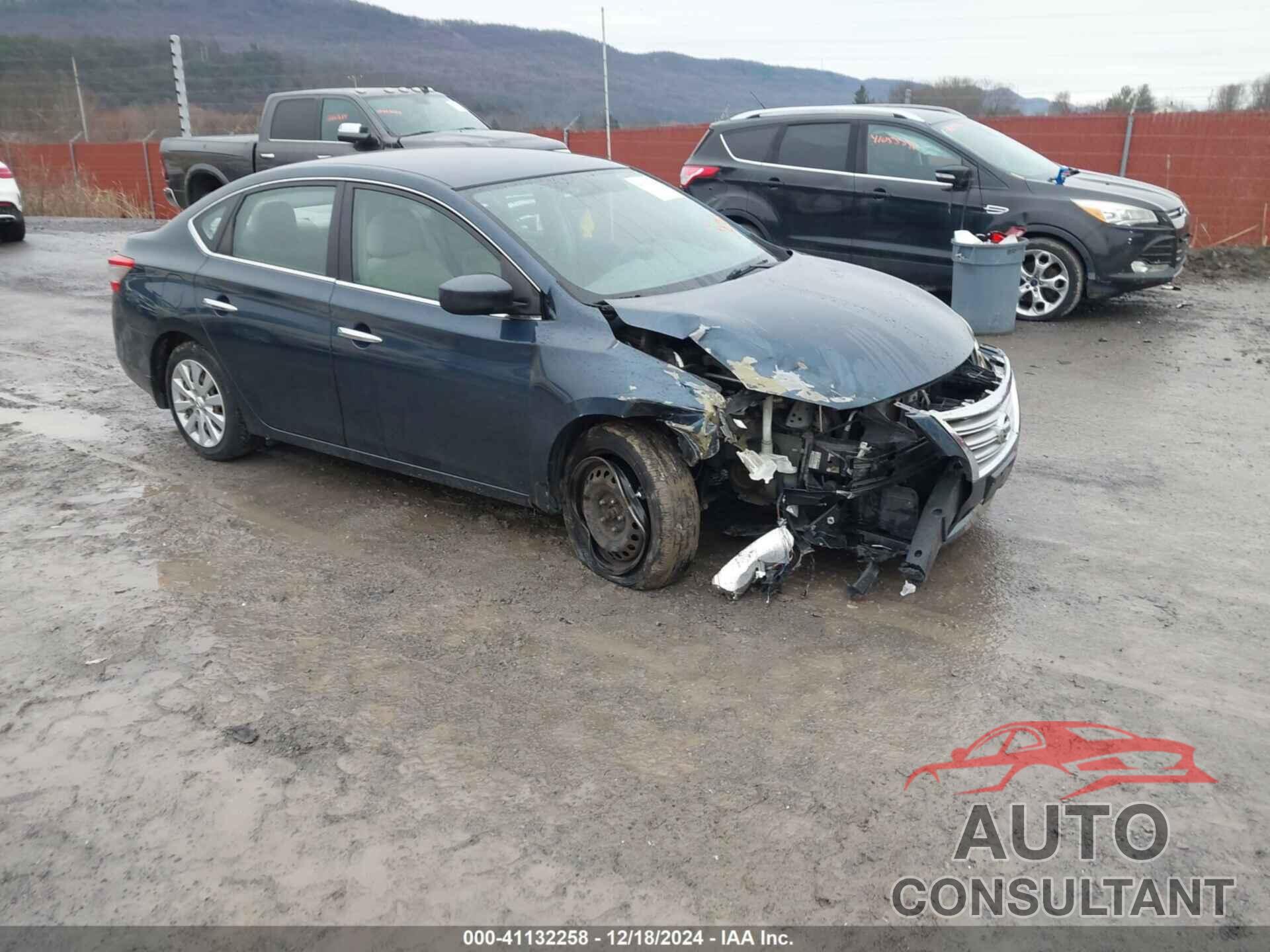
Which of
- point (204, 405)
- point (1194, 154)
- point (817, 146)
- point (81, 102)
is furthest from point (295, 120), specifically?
point (81, 102)

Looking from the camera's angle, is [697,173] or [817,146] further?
[697,173]

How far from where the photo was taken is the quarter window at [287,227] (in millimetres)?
5488

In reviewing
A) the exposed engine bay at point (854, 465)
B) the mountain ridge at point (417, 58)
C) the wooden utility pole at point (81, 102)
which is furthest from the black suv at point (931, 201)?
the mountain ridge at point (417, 58)

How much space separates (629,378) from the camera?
174 inches

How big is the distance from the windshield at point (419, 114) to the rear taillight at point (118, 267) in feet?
20.9

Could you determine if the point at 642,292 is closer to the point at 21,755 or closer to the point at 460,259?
the point at 460,259

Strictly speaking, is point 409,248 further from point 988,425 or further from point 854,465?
point 988,425

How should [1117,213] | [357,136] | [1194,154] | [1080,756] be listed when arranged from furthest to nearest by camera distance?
[1194,154], [357,136], [1117,213], [1080,756]

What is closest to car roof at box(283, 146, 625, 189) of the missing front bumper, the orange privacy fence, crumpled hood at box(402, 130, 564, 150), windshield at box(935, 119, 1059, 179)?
the missing front bumper

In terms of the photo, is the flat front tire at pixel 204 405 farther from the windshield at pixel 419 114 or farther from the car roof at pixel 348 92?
the car roof at pixel 348 92

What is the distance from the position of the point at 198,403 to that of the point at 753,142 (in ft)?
20.8

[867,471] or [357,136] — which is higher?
[357,136]

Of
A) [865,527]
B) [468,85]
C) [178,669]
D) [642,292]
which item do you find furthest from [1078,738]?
[468,85]

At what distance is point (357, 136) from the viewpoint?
11.9 meters
